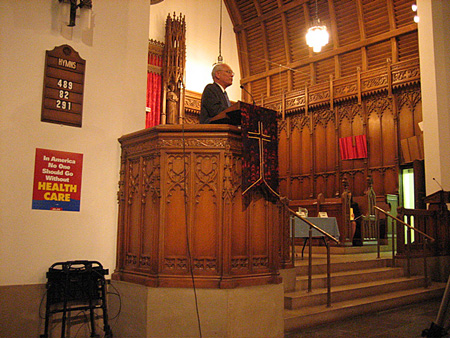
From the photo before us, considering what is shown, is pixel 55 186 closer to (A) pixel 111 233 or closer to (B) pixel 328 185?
(A) pixel 111 233

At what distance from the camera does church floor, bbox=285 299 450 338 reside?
4227 mm

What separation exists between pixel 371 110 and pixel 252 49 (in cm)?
497

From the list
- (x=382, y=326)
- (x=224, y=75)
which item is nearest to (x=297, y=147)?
(x=382, y=326)

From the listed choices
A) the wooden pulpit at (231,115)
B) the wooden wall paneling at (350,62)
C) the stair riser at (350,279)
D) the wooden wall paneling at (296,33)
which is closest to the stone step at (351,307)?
the stair riser at (350,279)

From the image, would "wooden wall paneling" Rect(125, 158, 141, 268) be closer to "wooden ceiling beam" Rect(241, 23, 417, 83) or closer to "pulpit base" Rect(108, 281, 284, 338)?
"pulpit base" Rect(108, 281, 284, 338)

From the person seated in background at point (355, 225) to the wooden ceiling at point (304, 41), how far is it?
4.48 metres

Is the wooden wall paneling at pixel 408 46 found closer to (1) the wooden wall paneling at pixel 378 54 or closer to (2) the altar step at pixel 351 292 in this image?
(1) the wooden wall paneling at pixel 378 54

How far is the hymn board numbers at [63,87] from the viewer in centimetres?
394

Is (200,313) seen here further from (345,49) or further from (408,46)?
(345,49)

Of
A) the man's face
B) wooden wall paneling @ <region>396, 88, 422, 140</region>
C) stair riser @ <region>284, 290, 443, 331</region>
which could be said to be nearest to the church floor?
stair riser @ <region>284, 290, 443, 331</region>

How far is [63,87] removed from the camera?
4047 mm

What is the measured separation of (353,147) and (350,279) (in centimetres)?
628

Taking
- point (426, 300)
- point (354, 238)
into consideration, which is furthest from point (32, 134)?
point (354, 238)

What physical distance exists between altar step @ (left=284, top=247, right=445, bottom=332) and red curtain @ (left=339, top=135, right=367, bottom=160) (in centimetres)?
467
